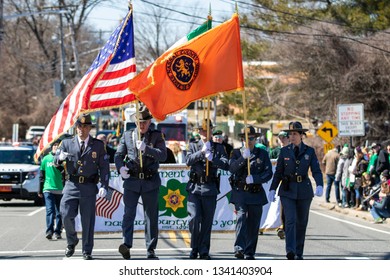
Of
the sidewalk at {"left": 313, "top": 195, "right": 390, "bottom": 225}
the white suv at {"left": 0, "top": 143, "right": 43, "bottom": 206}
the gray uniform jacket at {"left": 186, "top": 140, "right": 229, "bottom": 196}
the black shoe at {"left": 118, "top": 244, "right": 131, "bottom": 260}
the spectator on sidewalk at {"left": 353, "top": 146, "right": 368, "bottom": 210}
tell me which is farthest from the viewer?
the white suv at {"left": 0, "top": 143, "right": 43, "bottom": 206}

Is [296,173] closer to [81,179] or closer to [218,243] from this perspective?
[81,179]

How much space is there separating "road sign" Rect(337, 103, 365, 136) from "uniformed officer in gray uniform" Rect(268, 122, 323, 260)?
15.3 meters

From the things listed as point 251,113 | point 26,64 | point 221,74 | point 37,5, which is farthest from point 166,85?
point 26,64

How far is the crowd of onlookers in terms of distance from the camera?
71.2 feet

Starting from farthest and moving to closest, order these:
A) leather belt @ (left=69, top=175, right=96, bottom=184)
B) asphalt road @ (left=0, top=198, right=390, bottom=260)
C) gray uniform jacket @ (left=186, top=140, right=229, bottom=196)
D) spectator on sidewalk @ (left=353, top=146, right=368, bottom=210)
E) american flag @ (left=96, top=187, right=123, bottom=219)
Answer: spectator on sidewalk @ (left=353, top=146, right=368, bottom=210) < american flag @ (left=96, top=187, right=123, bottom=219) < asphalt road @ (left=0, top=198, right=390, bottom=260) < gray uniform jacket @ (left=186, top=140, right=229, bottom=196) < leather belt @ (left=69, top=175, right=96, bottom=184)

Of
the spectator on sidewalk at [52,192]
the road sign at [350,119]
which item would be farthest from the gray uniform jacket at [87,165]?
the road sign at [350,119]

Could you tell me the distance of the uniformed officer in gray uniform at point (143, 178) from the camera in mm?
12320

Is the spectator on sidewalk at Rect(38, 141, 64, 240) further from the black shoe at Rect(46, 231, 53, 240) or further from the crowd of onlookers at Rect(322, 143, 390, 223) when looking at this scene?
the crowd of onlookers at Rect(322, 143, 390, 223)

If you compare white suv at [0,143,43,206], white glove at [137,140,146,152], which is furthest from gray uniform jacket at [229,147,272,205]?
white suv at [0,143,43,206]

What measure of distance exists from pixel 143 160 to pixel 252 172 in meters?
1.53

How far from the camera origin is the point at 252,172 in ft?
41.5

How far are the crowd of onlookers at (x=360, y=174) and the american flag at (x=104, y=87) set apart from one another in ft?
28.9

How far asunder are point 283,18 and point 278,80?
3508 mm
